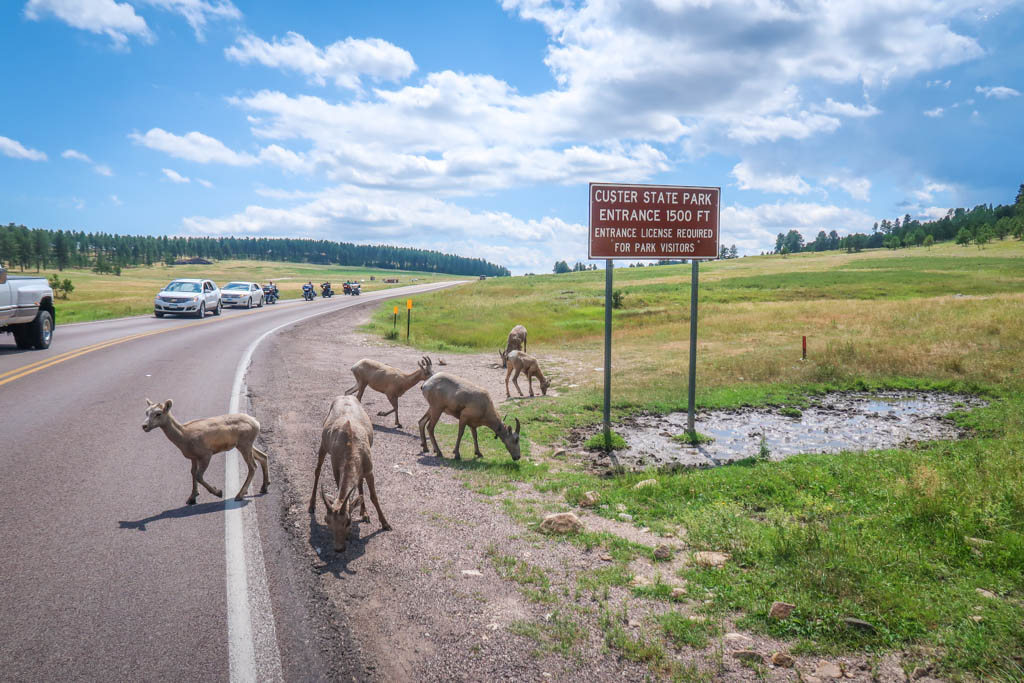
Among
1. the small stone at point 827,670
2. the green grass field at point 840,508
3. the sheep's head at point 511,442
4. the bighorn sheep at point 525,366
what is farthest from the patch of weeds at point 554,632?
the bighorn sheep at point 525,366

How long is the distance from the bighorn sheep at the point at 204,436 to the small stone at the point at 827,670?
5.99m

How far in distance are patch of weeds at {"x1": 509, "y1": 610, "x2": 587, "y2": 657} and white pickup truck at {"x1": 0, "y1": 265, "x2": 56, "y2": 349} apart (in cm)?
1809

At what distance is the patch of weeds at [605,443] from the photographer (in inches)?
457

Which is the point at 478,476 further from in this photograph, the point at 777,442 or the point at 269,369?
the point at 269,369

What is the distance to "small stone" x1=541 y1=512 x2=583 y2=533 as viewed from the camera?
22.1 feet

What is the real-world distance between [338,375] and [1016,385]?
18.8 metres

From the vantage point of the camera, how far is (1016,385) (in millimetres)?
16703

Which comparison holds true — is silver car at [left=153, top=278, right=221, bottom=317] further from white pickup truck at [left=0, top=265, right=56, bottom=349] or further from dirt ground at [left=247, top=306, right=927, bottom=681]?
dirt ground at [left=247, top=306, right=927, bottom=681]

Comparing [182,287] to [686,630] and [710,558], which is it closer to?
[710,558]

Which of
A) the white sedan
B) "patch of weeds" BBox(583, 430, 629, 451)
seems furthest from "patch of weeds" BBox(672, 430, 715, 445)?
the white sedan

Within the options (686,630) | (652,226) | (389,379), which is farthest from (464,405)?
(652,226)

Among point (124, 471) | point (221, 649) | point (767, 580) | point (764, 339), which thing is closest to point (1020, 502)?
point (767, 580)

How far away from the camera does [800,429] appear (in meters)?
13.7

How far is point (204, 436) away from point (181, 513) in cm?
92
